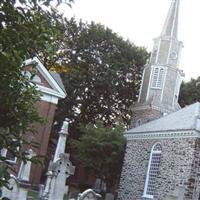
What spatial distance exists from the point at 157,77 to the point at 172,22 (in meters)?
6.26

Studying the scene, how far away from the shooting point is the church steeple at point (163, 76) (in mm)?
40344

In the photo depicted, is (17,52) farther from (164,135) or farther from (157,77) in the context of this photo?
(157,77)

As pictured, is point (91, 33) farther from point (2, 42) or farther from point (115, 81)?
point (2, 42)

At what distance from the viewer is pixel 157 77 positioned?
135 feet

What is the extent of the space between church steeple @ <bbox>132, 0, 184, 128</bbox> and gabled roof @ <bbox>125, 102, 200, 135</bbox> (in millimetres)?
9870

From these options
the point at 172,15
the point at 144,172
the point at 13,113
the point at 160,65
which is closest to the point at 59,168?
the point at 13,113

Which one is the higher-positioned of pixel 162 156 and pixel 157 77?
pixel 157 77

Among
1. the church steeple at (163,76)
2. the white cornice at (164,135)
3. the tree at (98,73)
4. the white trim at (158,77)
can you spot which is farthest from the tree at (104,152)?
the white trim at (158,77)

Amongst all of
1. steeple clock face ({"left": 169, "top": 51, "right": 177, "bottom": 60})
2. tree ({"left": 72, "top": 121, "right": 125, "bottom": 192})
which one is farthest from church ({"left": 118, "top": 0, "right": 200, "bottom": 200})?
steeple clock face ({"left": 169, "top": 51, "right": 177, "bottom": 60})

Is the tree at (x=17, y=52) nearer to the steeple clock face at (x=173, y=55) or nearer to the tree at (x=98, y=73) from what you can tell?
the tree at (x=98, y=73)

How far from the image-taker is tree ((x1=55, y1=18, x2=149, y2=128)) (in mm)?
41281

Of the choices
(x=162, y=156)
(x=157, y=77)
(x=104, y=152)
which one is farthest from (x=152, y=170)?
(x=157, y=77)

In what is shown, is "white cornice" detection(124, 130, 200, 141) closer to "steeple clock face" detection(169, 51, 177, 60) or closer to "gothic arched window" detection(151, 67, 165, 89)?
"gothic arched window" detection(151, 67, 165, 89)

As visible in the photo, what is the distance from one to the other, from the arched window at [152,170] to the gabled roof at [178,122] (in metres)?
1.23
